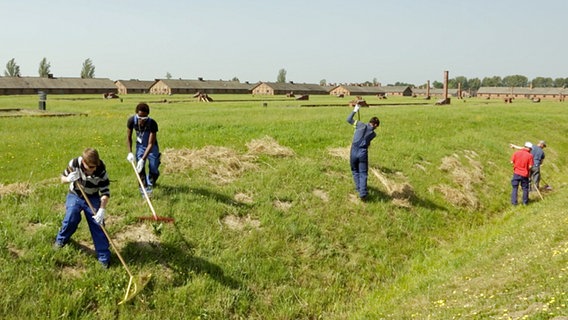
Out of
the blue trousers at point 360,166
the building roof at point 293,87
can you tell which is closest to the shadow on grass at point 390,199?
the blue trousers at point 360,166

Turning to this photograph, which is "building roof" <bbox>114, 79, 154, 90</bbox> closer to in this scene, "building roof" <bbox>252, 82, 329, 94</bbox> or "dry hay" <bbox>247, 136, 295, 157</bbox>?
"building roof" <bbox>252, 82, 329, 94</bbox>

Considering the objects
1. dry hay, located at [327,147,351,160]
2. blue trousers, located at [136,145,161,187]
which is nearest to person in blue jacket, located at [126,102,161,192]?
blue trousers, located at [136,145,161,187]

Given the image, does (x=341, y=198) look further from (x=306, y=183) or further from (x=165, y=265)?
(x=165, y=265)

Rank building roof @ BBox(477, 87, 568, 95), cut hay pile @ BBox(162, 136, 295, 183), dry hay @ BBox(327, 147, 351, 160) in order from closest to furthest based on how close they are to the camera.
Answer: cut hay pile @ BBox(162, 136, 295, 183)
dry hay @ BBox(327, 147, 351, 160)
building roof @ BBox(477, 87, 568, 95)

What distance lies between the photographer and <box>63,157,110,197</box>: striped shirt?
7.39 m

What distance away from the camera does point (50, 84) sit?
9788 centimetres

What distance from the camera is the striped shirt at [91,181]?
7391mm

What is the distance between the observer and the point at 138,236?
8781 mm

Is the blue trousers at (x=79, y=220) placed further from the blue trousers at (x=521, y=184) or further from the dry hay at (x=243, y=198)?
the blue trousers at (x=521, y=184)

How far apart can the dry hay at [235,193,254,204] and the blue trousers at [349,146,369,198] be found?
3.17 metres

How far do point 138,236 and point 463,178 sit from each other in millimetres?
13525

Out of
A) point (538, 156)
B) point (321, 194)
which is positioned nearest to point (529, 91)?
point (538, 156)

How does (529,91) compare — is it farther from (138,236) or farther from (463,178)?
(138,236)

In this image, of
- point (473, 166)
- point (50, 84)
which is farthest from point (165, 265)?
point (50, 84)
